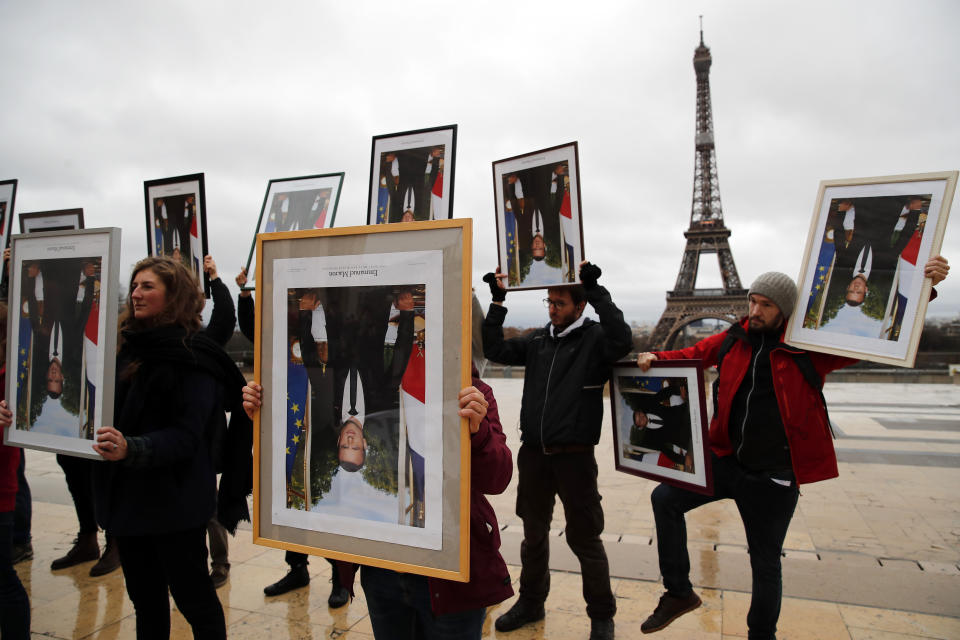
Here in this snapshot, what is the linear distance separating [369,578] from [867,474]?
23.2 feet

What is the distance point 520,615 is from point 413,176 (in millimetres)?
2639

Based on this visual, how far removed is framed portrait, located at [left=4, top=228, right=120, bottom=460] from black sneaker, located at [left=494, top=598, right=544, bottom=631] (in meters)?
2.35

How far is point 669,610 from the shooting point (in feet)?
10.3

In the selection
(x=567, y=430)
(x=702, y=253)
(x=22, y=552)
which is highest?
(x=702, y=253)

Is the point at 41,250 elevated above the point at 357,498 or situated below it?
above

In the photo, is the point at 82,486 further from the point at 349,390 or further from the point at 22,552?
the point at 349,390

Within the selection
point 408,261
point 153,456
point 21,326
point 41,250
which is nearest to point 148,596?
point 153,456

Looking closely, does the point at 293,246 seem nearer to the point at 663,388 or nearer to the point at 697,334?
the point at 663,388

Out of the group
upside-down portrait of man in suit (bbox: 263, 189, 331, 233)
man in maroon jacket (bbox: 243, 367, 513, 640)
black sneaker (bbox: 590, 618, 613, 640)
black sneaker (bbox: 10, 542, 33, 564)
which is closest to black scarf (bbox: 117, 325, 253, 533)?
man in maroon jacket (bbox: 243, 367, 513, 640)

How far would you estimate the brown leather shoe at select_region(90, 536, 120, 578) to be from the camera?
443cm

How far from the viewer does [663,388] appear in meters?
3.27

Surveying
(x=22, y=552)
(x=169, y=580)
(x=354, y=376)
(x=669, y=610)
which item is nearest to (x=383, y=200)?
(x=354, y=376)

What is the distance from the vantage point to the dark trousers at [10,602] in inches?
108

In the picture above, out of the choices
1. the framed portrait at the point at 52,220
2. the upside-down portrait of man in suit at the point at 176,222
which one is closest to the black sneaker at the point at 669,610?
the upside-down portrait of man in suit at the point at 176,222
